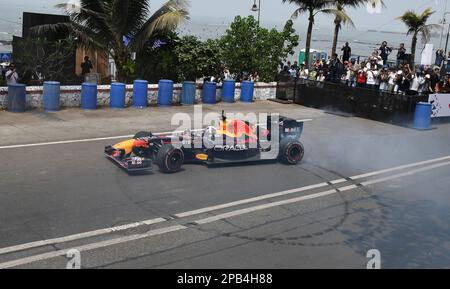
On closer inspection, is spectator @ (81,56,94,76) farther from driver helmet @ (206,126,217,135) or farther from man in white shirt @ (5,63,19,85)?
driver helmet @ (206,126,217,135)

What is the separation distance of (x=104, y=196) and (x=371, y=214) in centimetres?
493

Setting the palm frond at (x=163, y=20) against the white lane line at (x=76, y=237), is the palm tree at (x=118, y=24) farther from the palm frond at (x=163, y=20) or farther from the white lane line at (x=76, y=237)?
the white lane line at (x=76, y=237)

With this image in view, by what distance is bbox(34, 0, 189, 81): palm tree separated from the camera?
21.0m

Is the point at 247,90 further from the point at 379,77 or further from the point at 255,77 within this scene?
the point at 379,77

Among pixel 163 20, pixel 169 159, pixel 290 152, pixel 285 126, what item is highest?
pixel 163 20

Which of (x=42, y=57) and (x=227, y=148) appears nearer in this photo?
(x=227, y=148)

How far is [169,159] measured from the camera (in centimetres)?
1202

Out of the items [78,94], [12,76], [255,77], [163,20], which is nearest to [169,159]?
[78,94]

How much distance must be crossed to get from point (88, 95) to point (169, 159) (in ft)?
27.6

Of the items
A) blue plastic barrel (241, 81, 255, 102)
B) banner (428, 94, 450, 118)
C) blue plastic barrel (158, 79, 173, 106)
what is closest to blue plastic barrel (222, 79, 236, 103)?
blue plastic barrel (241, 81, 255, 102)

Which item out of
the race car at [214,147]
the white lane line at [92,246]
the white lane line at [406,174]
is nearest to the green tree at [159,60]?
the race car at [214,147]

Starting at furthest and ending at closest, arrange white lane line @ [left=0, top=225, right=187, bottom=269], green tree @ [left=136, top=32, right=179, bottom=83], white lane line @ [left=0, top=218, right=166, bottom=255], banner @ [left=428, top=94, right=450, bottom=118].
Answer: green tree @ [left=136, top=32, right=179, bottom=83] → banner @ [left=428, top=94, right=450, bottom=118] → white lane line @ [left=0, top=218, right=166, bottom=255] → white lane line @ [left=0, top=225, right=187, bottom=269]

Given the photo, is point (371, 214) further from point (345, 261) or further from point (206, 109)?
point (206, 109)

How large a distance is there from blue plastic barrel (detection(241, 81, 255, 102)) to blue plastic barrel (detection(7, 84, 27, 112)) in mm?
9431
